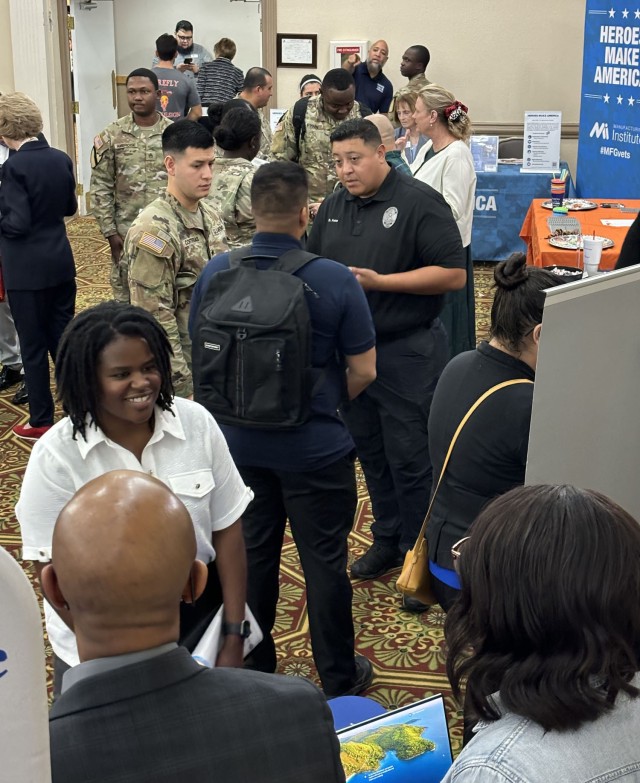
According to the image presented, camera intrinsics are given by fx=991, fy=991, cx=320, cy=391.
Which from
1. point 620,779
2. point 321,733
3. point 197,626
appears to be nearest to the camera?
point 620,779

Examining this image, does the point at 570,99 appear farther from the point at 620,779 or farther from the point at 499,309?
A: the point at 620,779

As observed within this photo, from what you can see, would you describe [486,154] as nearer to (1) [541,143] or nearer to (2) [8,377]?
(1) [541,143]

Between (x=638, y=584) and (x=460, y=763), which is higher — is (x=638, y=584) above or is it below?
above

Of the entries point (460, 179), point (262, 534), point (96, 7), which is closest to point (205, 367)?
point (262, 534)

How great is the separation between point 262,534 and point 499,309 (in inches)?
36.7

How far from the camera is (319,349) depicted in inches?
99.9

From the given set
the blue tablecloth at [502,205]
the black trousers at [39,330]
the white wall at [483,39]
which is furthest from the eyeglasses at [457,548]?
the white wall at [483,39]

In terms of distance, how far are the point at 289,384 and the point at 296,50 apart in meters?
7.53

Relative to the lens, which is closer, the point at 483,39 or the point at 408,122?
the point at 408,122

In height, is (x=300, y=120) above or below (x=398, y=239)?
above

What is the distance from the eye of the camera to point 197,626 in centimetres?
211

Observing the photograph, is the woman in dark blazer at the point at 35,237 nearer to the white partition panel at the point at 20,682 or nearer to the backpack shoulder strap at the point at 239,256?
the backpack shoulder strap at the point at 239,256


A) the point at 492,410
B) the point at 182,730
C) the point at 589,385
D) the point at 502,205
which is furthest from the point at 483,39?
the point at 182,730

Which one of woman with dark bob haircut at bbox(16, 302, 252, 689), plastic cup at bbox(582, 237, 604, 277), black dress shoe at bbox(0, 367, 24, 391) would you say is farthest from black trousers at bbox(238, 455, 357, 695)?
black dress shoe at bbox(0, 367, 24, 391)
